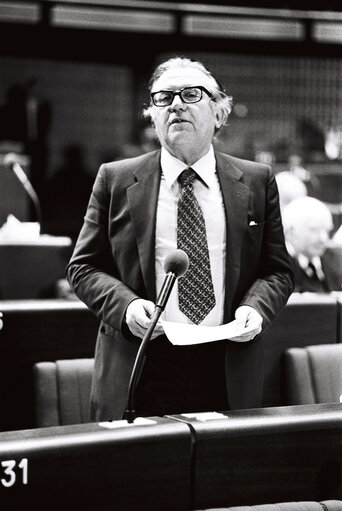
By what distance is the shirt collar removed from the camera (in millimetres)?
2217

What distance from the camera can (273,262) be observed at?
7.38 ft

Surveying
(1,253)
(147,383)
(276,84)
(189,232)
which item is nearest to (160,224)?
(189,232)

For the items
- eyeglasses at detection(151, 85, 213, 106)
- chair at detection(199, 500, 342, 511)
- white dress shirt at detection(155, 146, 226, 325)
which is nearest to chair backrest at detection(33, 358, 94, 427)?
white dress shirt at detection(155, 146, 226, 325)

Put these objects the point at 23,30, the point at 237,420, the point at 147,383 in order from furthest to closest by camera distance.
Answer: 1. the point at 23,30
2. the point at 147,383
3. the point at 237,420

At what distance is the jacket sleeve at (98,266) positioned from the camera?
6.88 feet

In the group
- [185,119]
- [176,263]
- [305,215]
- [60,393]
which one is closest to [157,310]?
[176,263]

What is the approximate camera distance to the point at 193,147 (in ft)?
7.24

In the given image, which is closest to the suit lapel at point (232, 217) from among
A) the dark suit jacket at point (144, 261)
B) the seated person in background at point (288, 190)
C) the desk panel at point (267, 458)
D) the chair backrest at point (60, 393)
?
the dark suit jacket at point (144, 261)

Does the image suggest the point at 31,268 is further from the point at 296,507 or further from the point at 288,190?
the point at 296,507

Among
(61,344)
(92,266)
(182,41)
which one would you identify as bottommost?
(61,344)

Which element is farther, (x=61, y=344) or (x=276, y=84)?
(x=276, y=84)

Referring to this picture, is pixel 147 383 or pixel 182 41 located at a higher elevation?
pixel 182 41

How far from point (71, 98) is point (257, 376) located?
7009mm

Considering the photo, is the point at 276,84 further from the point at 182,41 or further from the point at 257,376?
the point at 257,376
